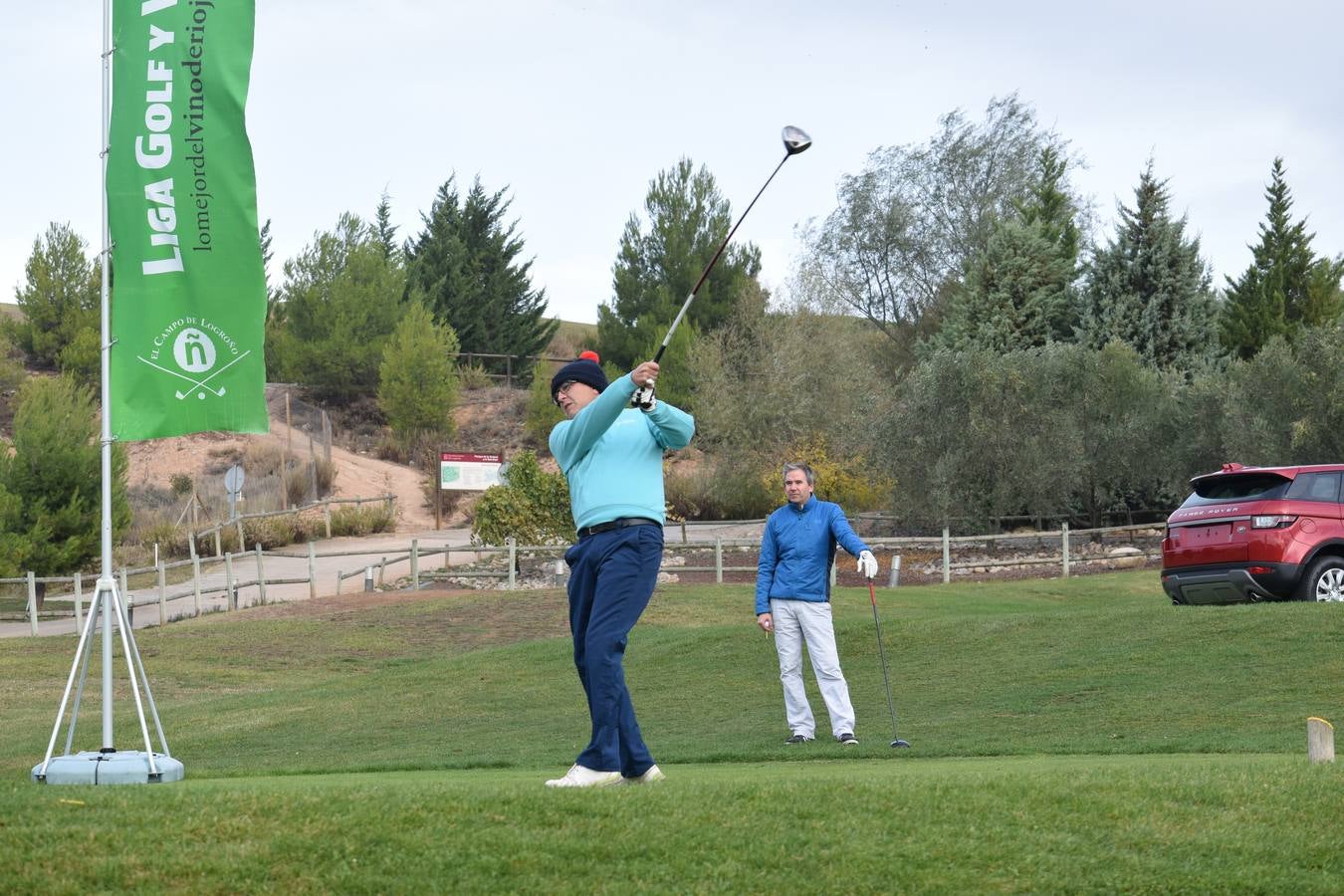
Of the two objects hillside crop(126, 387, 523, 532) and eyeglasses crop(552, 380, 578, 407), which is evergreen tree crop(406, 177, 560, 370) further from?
eyeglasses crop(552, 380, 578, 407)

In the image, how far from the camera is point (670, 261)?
239 ft

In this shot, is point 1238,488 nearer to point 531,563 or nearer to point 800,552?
point 800,552

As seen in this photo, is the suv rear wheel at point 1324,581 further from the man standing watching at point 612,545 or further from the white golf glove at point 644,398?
the white golf glove at point 644,398

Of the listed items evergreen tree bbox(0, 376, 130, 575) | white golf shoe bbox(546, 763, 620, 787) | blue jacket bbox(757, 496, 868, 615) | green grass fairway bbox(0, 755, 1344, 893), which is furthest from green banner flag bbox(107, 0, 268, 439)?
evergreen tree bbox(0, 376, 130, 575)

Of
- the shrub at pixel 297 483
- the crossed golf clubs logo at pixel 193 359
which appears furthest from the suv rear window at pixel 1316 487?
the shrub at pixel 297 483

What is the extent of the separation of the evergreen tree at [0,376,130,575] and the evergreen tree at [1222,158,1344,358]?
34.4 meters

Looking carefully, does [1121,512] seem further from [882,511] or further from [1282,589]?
[1282,589]

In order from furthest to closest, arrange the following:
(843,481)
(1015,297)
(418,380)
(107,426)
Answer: (418,380) → (1015,297) → (843,481) → (107,426)

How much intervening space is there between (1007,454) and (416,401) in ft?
101

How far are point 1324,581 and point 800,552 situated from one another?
7695 mm

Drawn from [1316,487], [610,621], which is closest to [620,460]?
[610,621]

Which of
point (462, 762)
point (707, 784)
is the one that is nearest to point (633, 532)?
point (707, 784)

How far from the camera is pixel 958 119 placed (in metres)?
64.1

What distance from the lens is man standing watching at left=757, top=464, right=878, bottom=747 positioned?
11.7m
